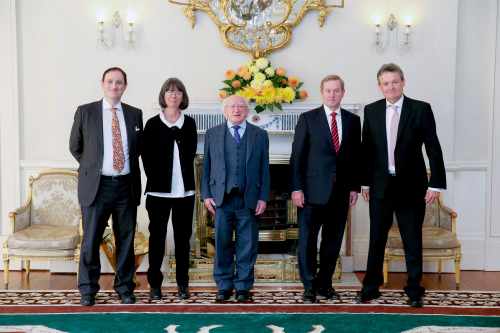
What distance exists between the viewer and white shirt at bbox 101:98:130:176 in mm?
4328

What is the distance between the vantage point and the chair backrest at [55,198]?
5.54 metres

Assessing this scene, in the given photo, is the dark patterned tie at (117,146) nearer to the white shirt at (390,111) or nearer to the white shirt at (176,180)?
the white shirt at (176,180)

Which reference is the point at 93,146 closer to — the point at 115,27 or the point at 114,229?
the point at 114,229

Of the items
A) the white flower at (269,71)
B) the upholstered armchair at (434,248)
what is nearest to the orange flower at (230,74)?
the white flower at (269,71)

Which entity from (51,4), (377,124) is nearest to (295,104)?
(377,124)

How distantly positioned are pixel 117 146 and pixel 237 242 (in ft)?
3.58

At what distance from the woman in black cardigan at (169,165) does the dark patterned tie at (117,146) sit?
16 cm

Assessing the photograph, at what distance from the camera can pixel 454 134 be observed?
5734 mm

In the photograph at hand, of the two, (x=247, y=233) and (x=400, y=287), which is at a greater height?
(x=247, y=233)

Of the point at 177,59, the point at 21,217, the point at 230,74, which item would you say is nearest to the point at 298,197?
the point at 230,74

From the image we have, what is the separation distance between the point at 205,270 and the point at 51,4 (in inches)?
108

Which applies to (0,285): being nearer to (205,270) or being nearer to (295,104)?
(205,270)

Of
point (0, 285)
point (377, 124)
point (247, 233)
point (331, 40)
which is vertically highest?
point (331, 40)

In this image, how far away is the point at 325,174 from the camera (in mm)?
4363
